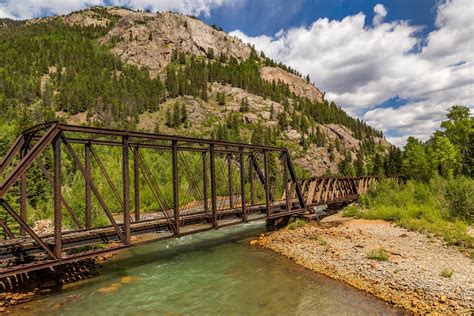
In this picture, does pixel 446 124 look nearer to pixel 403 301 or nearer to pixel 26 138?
pixel 403 301

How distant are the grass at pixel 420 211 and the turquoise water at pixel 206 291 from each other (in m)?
10.7

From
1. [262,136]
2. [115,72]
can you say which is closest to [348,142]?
[262,136]

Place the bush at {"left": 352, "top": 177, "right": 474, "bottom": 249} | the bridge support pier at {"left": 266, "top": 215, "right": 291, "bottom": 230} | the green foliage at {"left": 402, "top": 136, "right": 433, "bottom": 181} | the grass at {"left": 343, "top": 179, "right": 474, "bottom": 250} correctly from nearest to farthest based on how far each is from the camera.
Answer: the grass at {"left": 343, "top": 179, "right": 474, "bottom": 250} → the bush at {"left": 352, "top": 177, "right": 474, "bottom": 249} → the bridge support pier at {"left": 266, "top": 215, "right": 291, "bottom": 230} → the green foliage at {"left": 402, "top": 136, "right": 433, "bottom": 181}

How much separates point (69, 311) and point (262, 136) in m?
111

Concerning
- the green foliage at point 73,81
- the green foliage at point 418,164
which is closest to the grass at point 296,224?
the green foliage at point 418,164

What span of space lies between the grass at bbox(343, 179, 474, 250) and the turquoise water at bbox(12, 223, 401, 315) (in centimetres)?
1073

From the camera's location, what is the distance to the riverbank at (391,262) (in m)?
12.0

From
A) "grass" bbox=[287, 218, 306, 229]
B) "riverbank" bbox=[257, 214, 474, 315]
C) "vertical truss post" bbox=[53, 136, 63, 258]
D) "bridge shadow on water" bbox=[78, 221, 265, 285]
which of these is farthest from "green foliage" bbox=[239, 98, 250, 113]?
"vertical truss post" bbox=[53, 136, 63, 258]

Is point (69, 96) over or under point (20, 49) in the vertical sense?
under

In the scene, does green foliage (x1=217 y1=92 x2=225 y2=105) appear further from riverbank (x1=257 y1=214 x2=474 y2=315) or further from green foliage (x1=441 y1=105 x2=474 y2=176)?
riverbank (x1=257 y1=214 x2=474 y2=315)

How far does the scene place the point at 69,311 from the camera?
39.9 ft

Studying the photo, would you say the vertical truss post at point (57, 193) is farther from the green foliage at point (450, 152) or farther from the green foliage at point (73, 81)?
the green foliage at point (73, 81)

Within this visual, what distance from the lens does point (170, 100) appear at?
147 m

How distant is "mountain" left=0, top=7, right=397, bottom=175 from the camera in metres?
122
